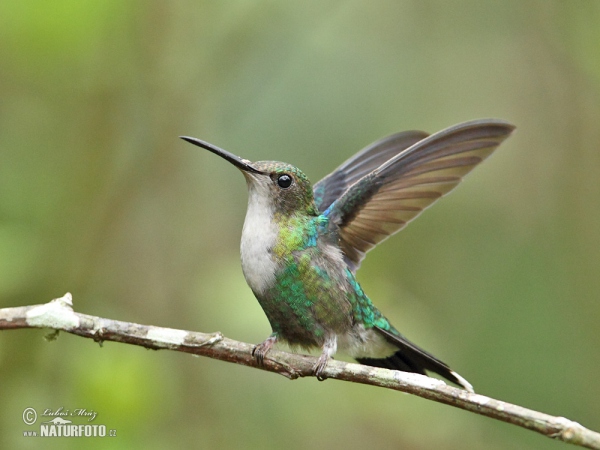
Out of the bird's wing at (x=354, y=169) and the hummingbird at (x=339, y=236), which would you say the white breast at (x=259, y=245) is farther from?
the bird's wing at (x=354, y=169)

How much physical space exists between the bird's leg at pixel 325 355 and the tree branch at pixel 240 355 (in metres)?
0.08

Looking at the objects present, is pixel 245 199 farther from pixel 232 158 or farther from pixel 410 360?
pixel 232 158

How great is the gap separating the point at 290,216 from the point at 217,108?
2.01 meters

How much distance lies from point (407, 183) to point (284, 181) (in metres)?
0.86

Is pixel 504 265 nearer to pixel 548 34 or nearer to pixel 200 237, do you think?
pixel 548 34

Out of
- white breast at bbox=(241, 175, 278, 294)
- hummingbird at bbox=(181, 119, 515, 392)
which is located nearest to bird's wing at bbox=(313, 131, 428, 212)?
hummingbird at bbox=(181, 119, 515, 392)

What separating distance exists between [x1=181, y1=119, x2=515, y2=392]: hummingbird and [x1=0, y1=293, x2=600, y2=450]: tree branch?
1.87 ft

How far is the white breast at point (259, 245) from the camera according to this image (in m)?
4.22

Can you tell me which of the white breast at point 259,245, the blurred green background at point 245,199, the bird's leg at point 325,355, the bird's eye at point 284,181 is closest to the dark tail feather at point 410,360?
the blurred green background at point 245,199

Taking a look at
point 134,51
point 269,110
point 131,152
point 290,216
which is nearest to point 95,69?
point 134,51

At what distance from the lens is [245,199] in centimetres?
739

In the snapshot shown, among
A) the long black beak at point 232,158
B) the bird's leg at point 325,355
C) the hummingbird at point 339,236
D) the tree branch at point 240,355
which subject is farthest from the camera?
the hummingbird at point 339,236

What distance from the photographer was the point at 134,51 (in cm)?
466

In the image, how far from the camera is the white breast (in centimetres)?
422
